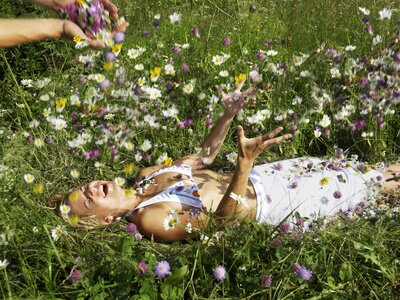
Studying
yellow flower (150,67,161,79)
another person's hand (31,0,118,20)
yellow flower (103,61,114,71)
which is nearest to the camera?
another person's hand (31,0,118,20)

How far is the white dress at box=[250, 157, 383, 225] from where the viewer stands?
272 cm

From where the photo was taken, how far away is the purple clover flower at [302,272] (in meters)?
1.98

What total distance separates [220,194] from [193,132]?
0.77 m

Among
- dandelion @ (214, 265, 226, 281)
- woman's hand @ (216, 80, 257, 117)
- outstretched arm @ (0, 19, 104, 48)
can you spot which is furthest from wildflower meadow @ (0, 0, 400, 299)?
outstretched arm @ (0, 19, 104, 48)

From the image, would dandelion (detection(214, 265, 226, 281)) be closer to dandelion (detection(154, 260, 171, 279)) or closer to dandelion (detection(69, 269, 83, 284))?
dandelion (detection(154, 260, 171, 279))

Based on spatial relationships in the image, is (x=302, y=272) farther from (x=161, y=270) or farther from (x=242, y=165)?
(x=242, y=165)

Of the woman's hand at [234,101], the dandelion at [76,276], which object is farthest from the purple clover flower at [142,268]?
the woman's hand at [234,101]

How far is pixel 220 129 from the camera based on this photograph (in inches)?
118

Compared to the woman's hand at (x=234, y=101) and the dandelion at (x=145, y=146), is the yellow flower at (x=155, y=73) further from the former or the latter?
the woman's hand at (x=234, y=101)

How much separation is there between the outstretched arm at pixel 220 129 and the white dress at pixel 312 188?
0.28 metres

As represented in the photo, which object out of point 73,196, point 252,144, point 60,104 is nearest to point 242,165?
point 252,144

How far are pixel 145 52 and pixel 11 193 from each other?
1952 millimetres

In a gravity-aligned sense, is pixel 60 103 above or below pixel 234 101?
below

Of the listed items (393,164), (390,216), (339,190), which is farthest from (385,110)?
(390,216)
